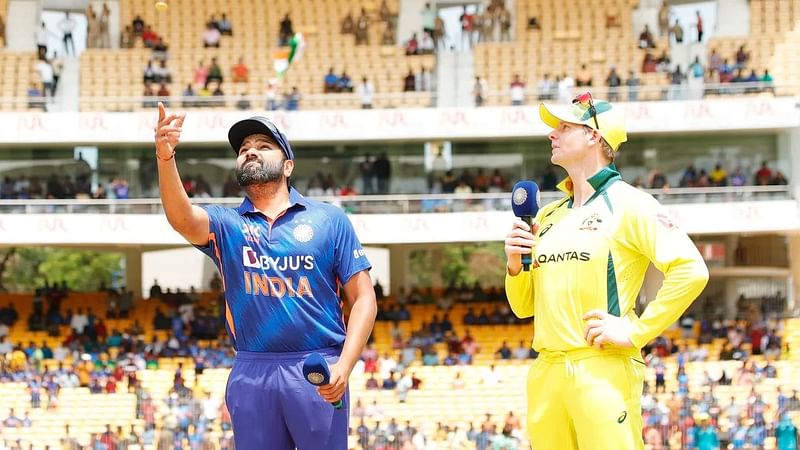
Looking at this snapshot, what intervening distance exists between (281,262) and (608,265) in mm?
1417

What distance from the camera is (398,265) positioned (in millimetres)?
31938

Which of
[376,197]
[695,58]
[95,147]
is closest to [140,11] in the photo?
[95,147]

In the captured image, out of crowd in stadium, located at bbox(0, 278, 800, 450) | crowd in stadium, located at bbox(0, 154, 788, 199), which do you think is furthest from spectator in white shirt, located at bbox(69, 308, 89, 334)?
crowd in stadium, located at bbox(0, 154, 788, 199)

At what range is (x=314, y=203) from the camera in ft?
18.9

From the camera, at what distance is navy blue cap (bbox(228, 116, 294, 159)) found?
220 inches

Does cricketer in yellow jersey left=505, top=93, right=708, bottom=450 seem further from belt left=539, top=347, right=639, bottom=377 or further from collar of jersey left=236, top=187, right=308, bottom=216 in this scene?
collar of jersey left=236, top=187, right=308, bottom=216

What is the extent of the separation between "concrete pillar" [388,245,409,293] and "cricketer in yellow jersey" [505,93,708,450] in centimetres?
2575

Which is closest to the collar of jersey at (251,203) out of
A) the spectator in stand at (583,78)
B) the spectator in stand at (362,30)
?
the spectator in stand at (583,78)

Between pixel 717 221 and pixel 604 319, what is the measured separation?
2186 cm

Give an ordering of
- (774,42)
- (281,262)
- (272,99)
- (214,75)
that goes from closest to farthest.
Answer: (281,262), (272,99), (214,75), (774,42)

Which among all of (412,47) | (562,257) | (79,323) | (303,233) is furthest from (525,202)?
(412,47)

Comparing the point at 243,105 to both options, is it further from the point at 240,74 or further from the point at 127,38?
the point at 127,38

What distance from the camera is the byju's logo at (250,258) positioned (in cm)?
557

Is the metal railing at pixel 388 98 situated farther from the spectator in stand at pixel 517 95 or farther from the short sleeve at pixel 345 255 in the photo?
the short sleeve at pixel 345 255
